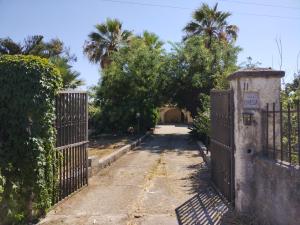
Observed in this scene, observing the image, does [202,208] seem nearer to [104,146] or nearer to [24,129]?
[24,129]

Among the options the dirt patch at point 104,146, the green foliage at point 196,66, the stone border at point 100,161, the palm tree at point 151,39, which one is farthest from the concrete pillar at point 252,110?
the palm tree at point 151,39

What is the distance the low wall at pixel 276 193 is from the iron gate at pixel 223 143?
41.0 inches

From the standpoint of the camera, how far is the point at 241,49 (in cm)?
2553

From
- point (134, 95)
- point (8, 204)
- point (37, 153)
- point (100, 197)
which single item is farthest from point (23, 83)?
point (134, 95)

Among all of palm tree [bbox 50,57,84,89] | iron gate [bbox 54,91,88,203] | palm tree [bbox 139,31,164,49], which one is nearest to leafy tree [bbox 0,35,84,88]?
palm tree [bbox 50,57,84,89]

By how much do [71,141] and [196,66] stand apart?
17.3 metres

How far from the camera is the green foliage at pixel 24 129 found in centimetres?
650

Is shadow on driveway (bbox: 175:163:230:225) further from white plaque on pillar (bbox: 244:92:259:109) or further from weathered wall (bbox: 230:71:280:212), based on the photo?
white plaque on pillar (bbox: 244:92:259:109)

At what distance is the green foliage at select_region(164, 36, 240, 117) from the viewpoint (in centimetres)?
2461

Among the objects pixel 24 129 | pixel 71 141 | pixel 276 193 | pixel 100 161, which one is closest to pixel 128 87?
pixel 100 161

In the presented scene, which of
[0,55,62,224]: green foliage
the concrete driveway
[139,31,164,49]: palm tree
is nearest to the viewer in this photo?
[0,55,62,224]: green foliage

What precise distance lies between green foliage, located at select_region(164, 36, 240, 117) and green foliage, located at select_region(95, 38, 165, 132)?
1.11 meters

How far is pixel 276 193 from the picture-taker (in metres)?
5.51

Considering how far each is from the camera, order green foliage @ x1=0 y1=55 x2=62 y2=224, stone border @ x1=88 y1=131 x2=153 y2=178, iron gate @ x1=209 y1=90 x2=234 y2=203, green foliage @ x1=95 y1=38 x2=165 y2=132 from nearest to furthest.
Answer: green foliage @ x1=0 y1=55 x2=62 y2=224
iron gate @ x1=209 y1=90 x2=234 y2=203
stone border @ x1=88 y1=131 x2=153 y2=178
green foliage @ x1=95 y1=38 x2=165 y2=132
